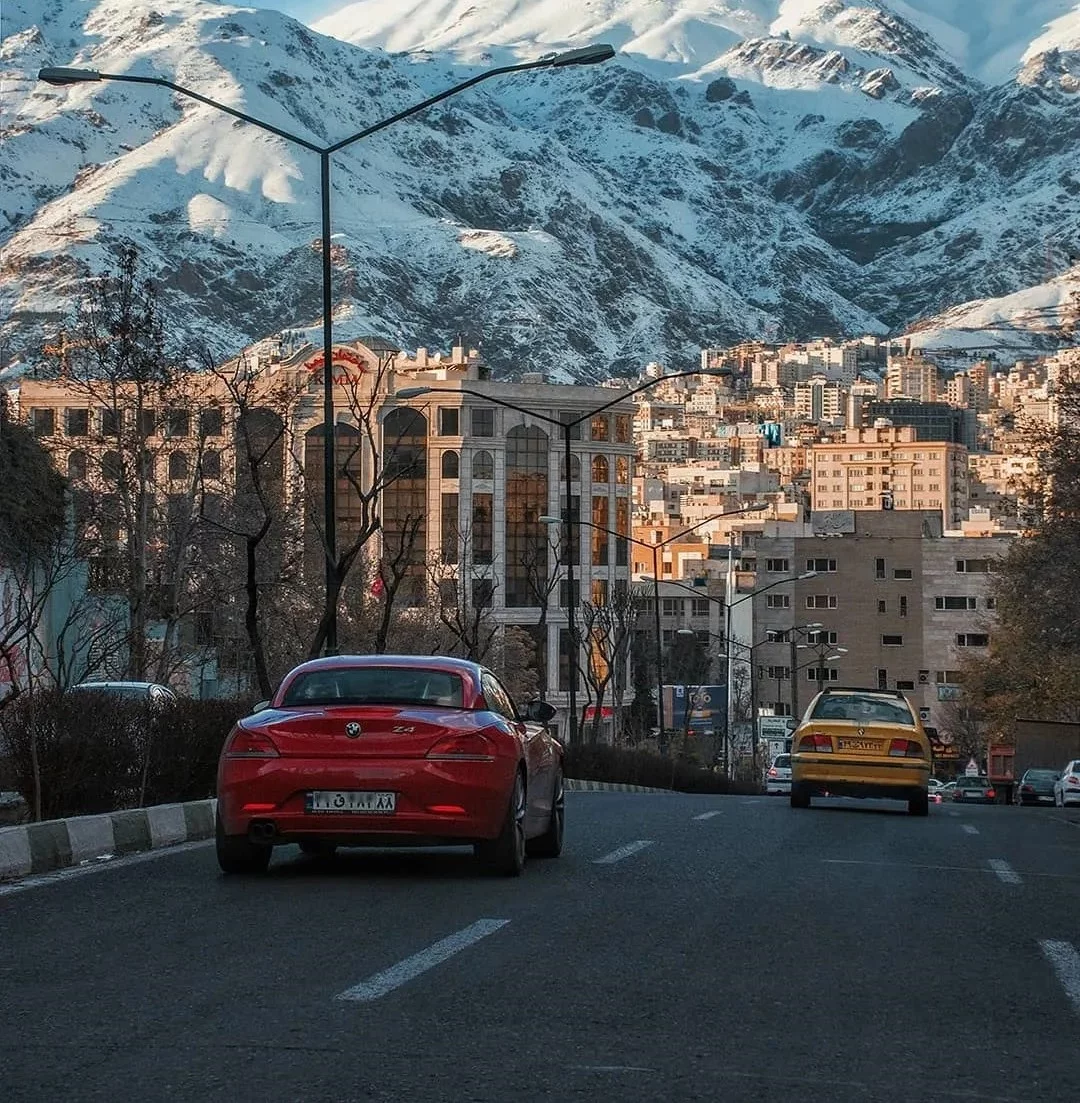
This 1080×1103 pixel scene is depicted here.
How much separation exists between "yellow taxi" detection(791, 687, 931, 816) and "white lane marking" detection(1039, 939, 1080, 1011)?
15266 millimetres

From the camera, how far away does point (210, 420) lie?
163 feet

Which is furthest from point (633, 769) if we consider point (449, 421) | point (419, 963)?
point (449, 421)

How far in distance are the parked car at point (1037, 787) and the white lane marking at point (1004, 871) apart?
38.3m

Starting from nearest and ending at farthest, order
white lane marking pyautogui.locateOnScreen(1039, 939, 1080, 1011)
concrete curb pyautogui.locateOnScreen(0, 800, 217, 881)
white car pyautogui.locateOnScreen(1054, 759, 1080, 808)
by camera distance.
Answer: white lane marking pyautogui.locateOnScreen(1039, 939, 1080, 1011)
concrete curb pyautogui.locateOnScreen(0, 800, 217, 881)
white car pyautogui.locateOnScreen(1054, 759, 1080, 808)

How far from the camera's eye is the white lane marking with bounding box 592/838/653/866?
51.5 feet

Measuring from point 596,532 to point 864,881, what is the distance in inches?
4489

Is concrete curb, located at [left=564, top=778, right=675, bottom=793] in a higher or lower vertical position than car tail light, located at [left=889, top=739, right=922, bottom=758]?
lower

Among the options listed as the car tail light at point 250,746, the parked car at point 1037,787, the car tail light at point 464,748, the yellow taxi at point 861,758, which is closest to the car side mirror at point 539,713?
the car tail light at point 464,748

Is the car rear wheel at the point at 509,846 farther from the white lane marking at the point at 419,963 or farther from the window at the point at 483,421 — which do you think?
the window at the point at 483,421

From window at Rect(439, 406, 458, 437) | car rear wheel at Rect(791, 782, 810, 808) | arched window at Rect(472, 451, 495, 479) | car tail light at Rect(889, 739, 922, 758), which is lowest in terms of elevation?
car rear wheel at Rect(791, 782, 810, 808)

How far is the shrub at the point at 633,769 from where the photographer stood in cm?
4641

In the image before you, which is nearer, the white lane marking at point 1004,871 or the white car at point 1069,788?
the white lane marking at point 1004,871

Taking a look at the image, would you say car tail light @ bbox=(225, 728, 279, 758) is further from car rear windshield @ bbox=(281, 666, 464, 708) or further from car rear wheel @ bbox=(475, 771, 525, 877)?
car rear wheel @ bbox=(475, 771, 525, 877)

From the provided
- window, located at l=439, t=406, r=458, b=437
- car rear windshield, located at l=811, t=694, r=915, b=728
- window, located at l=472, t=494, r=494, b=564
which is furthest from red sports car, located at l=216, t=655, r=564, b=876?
window, located at l=439, t=406, r=458, b=437
